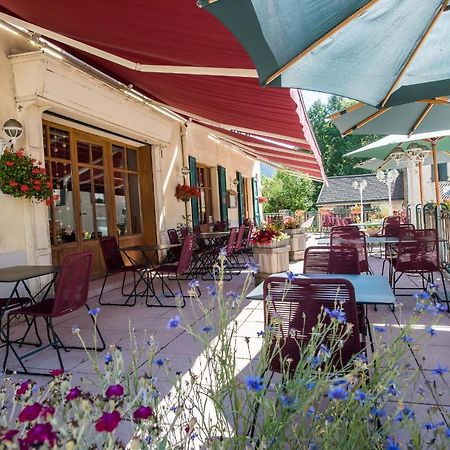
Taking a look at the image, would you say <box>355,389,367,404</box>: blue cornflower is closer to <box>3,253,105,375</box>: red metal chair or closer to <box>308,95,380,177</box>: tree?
<box>3,253,105,375</box>: red metal chair

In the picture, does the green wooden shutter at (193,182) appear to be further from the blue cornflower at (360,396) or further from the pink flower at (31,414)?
the pink flower at (31,414)

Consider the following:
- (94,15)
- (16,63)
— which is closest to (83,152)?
(16,63)

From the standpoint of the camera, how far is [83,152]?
7477 mm

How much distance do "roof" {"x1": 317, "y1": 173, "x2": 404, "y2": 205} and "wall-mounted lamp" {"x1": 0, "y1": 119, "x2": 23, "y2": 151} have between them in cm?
3107

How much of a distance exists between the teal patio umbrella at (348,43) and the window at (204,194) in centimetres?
959

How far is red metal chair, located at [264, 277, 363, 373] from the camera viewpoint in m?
2.20

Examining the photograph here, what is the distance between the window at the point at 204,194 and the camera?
1245cm

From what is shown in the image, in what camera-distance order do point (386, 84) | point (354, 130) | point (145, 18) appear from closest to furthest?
point (386, 84) < point (145, 18) < point (354, 130)

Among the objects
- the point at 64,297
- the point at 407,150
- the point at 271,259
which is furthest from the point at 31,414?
the point at 407,150

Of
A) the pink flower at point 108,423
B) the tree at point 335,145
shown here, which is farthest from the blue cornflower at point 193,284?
the tree at point 335,145

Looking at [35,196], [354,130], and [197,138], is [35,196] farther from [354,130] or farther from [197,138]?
[197,138]

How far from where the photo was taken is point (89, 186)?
750 cm

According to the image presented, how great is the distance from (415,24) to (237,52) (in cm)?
145

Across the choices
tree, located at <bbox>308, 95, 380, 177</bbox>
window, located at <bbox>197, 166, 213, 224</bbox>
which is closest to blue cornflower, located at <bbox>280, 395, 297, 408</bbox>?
window, located at <bbox>197, 166, 213, 224</bbox>
